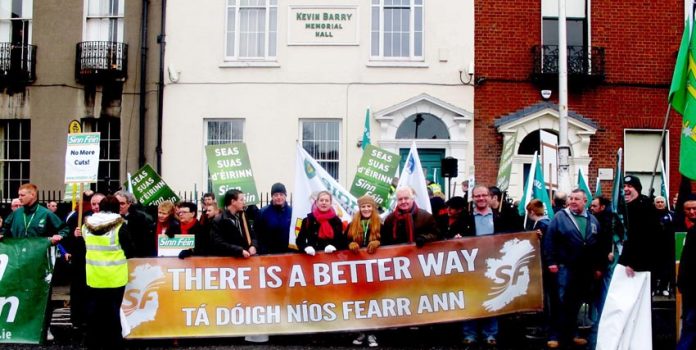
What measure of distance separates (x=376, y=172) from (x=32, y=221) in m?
4.51

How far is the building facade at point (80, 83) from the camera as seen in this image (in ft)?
64.0

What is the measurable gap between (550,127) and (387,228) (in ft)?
35.4

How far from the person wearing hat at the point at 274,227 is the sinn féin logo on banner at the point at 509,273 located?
2653mm

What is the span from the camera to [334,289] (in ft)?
30.6

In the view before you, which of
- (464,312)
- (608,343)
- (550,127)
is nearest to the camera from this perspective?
(608,343)

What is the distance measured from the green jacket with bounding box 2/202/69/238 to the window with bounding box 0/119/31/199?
11004 millimetres

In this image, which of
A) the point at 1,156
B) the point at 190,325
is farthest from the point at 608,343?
the point at 1,156

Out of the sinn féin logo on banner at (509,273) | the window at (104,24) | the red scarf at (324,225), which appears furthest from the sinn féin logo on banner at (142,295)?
the window at (104,24)

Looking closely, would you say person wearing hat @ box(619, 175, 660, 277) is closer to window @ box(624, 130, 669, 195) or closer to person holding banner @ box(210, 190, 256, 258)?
person holding banner @ box(210, 190, 256, 258)

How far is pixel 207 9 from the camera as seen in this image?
19469mm

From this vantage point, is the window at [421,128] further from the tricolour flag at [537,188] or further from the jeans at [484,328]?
the jeans at [484,328]

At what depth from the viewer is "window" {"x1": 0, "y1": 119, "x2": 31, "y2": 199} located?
2012cm

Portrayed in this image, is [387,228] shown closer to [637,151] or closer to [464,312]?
[464,312]

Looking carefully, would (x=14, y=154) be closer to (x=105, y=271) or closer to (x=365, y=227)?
(x=105, y=271)
